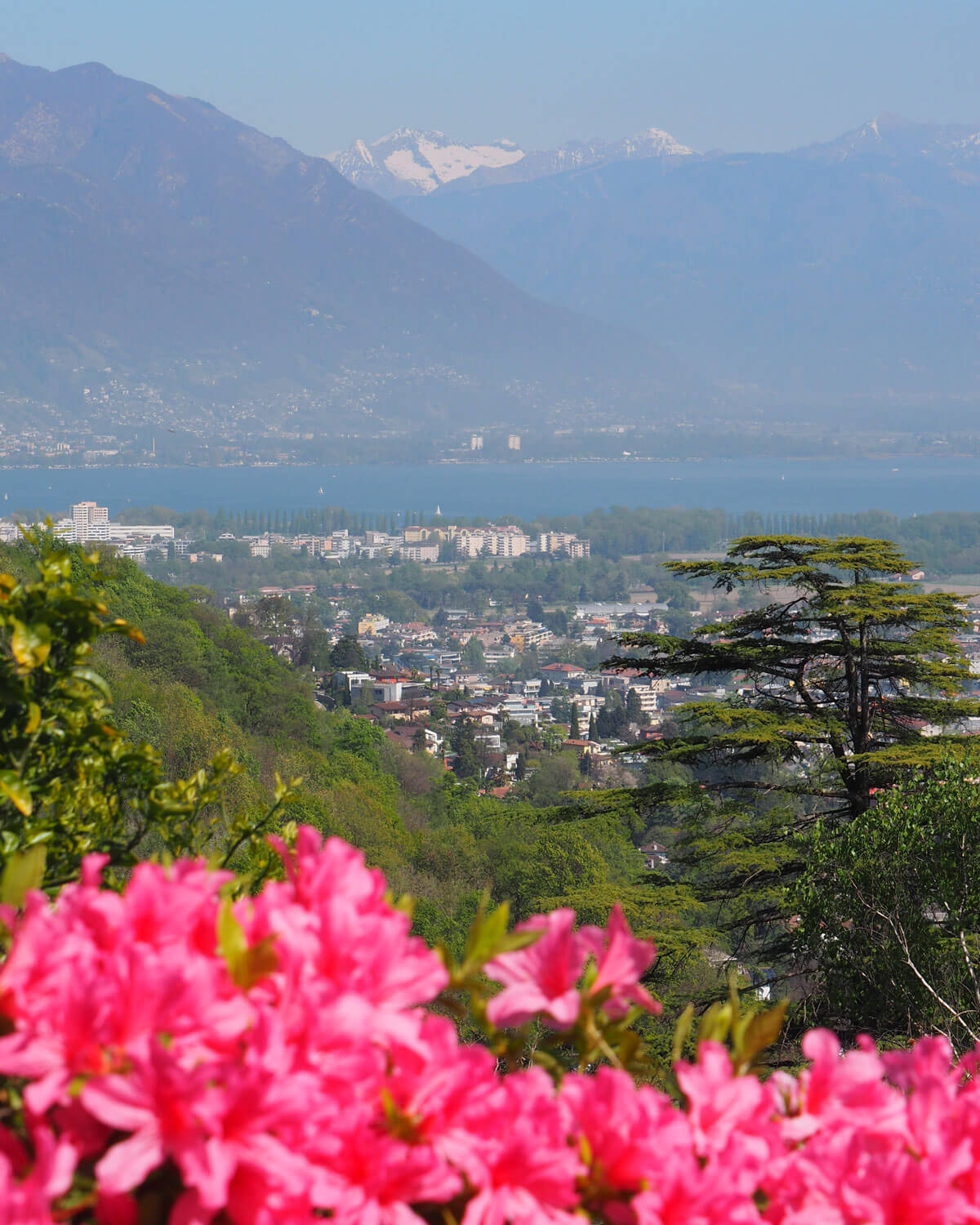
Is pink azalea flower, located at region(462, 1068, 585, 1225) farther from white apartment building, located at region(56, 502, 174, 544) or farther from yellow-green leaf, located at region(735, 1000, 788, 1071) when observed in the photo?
white apartment building, located at region(56, 502, 174, 544)

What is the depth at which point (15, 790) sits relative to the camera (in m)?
1.51

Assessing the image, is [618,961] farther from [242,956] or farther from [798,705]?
[798,705]

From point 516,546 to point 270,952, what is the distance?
9867cm

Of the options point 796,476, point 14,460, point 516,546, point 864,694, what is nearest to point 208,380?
point 14,460

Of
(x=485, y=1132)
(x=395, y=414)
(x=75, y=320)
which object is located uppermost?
(x=75, y=320)

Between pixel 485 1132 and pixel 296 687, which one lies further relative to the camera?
pixel 296 687

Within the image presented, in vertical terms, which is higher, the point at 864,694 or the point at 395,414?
the point at 395,414

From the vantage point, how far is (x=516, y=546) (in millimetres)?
99250

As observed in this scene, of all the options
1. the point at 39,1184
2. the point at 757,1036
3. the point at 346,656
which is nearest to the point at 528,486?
the point at 346,656

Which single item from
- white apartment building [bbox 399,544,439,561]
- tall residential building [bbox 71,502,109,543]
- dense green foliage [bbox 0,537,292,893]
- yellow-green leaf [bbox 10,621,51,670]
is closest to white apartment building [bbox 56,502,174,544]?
tall residential building [bbox 71,502,109,543]

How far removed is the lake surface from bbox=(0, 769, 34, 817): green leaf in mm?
105454

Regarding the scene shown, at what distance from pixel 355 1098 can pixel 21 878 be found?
26 cm

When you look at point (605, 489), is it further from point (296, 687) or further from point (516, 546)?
point (296, 687)

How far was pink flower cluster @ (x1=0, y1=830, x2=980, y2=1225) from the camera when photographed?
68 cm
